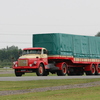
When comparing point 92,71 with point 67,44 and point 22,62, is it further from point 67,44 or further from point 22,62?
point 22,62

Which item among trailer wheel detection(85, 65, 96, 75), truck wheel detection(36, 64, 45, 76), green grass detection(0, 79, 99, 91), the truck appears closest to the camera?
green grass detection(0, 79, 99, 91)

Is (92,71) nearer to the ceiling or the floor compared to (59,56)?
nearer to the floor

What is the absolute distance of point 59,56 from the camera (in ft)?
135

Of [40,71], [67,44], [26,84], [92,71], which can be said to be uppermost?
[67,44]

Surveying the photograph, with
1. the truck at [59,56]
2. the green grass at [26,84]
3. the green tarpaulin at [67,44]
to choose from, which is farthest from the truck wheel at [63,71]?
the green grass at [26,84]

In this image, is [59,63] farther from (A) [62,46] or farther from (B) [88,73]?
(B) [88,73]

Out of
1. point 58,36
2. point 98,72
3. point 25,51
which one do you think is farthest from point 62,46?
point 98,72

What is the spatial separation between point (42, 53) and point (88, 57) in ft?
25.3

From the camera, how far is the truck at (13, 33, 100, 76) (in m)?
39.3

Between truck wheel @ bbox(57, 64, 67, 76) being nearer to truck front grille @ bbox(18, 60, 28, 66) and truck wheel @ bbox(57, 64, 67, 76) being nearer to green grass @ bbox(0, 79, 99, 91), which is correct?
truck front grille @ bbox(18, 60, 28, 66)

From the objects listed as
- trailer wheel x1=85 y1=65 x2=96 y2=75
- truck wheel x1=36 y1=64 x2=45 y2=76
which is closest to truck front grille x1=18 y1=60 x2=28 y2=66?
truck wheel x1=36 y1=64 x2=45 y2=76

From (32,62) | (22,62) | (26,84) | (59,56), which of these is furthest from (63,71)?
(26,84)

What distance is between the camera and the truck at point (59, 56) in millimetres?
39312

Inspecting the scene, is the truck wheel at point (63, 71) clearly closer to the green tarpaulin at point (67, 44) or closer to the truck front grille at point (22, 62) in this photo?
the green tarpaulin at point (67, 44)
